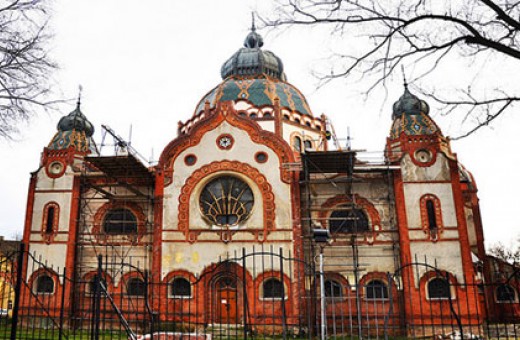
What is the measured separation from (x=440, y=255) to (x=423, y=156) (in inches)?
185

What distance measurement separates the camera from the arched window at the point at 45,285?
898 inches

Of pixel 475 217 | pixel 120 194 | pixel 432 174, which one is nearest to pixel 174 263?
pixel 120 194

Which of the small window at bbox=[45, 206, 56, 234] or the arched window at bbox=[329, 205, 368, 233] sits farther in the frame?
the small window at bbox=[45, 206, 56, 234]

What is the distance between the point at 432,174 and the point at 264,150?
26.3 feet

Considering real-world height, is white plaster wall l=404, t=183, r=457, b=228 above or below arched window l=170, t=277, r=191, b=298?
above

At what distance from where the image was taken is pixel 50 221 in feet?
77.7

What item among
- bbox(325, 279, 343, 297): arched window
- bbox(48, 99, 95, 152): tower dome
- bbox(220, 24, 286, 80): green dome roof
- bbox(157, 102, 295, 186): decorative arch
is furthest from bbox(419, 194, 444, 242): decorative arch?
bbox(48, 99, 95, 152): tower dome

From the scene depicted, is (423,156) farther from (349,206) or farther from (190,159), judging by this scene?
(190,159)

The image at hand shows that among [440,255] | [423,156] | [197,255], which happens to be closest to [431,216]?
[440,255]

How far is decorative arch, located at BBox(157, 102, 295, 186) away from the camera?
22.8m

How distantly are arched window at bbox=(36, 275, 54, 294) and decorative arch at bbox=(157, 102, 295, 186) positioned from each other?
24.3 feet

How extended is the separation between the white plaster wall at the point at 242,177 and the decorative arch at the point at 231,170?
0.17 m

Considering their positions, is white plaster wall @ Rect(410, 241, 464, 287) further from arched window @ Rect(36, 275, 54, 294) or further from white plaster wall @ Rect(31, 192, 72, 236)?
arched window @ Rect(36, 275, 54, 294)

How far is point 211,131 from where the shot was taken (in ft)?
77.1
